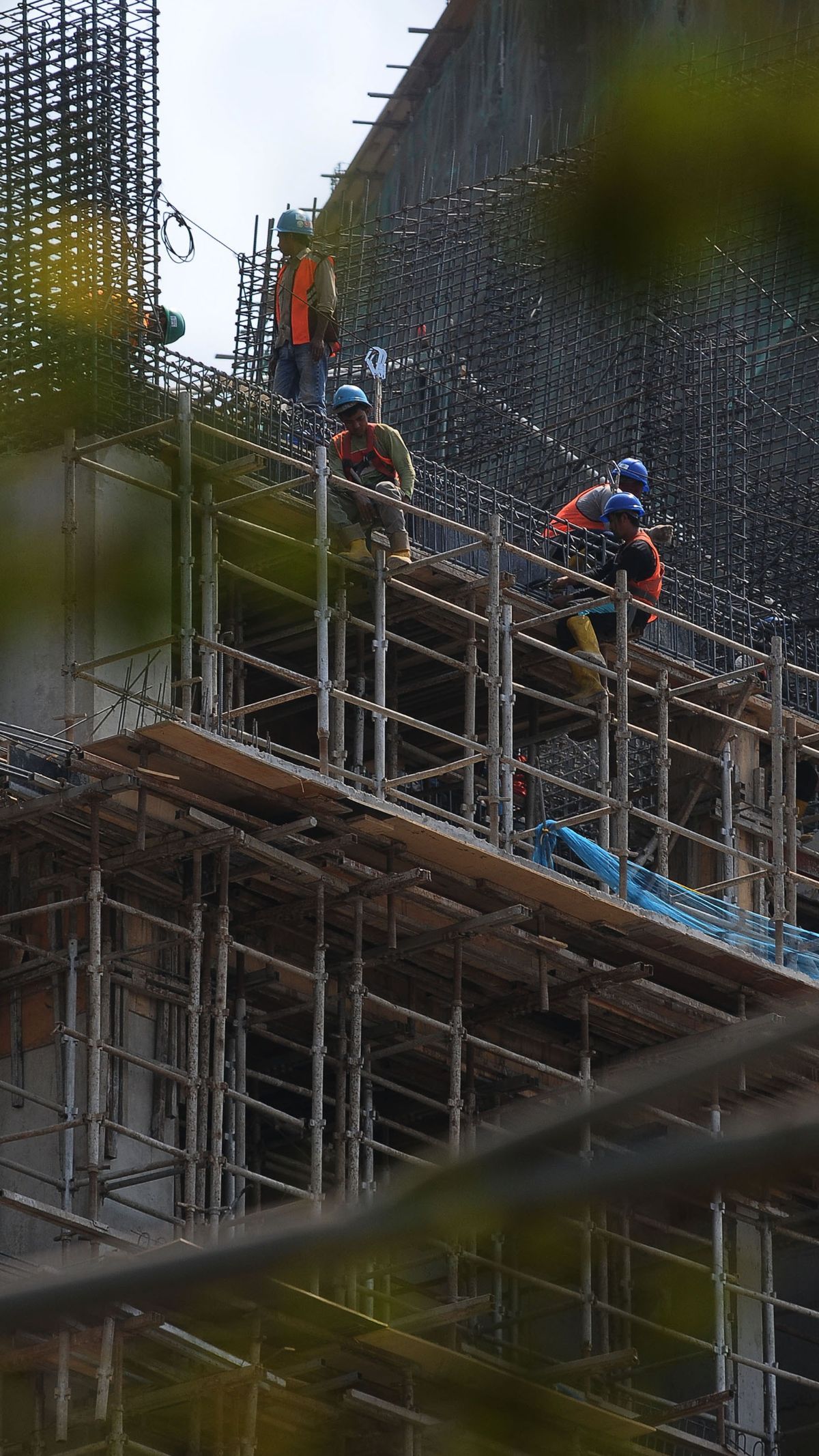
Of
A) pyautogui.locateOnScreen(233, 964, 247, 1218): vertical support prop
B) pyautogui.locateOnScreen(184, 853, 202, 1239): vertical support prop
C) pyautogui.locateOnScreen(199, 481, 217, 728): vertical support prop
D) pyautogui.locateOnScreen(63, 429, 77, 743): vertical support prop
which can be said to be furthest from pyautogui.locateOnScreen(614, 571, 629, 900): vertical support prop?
pyautogui.locateOnScreen(63, 429, 77, 743): vertical support prop

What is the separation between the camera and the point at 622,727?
2544 centimetres

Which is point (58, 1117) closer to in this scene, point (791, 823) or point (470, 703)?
point (470, 703)

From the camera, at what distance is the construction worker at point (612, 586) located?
26797 mm

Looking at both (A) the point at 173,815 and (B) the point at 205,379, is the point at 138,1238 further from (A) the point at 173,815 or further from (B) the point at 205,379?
(B) the point at 205,379

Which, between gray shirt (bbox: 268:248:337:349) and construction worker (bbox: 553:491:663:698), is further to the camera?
gray shirt (bbox: 268:248:337:349)

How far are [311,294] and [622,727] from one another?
5.42 metres

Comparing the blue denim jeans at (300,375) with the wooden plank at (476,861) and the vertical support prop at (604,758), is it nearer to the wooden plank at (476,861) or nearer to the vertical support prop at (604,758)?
the vertical support prop at (604,758)

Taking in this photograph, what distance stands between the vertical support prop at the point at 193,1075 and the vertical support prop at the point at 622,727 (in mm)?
3855

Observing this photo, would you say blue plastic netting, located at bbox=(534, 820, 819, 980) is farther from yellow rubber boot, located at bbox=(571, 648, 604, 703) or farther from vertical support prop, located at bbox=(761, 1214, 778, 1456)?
vertical support prop, located at bbox=(761, 1214, 778, 1456)

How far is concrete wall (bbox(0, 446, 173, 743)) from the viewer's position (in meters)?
13.4

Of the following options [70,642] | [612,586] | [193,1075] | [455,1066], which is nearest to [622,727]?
[612,586]

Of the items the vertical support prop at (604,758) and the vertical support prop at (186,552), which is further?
the vertical support prop at (604,758)

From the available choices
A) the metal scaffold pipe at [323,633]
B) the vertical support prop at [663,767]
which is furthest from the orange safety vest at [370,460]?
the vertical support prop at [663,767]

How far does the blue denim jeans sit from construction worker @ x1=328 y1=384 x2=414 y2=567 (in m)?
2.03
